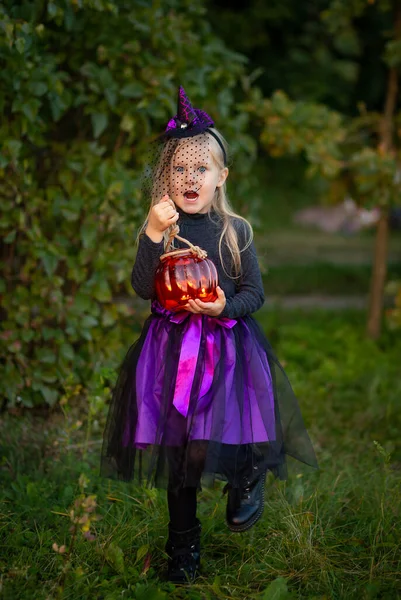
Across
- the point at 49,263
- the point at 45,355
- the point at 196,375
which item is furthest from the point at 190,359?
the point at 45,355

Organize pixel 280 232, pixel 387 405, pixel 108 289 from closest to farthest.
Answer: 1. pixel 108 289
2. pixel 387 405
3. pixel 280 232

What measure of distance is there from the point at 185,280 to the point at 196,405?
40 centimetres

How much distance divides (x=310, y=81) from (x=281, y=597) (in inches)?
166

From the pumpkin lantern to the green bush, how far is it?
131 cm

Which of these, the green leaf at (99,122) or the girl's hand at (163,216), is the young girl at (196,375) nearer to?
the girl's hand at (163,216)

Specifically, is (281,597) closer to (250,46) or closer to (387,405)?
(387,405)

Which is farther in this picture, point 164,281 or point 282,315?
point 282,315

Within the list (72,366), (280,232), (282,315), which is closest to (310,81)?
(282,315)

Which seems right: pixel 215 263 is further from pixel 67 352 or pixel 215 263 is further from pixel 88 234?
pixel 67 352

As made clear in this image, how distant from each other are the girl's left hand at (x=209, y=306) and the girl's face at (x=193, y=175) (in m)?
0.32

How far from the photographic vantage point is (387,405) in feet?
13.9

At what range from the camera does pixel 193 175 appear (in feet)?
8.08

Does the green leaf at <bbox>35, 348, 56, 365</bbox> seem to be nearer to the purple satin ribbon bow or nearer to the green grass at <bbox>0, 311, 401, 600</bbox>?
the green grass at <bbox>0, 311, 401, 600</bbox>

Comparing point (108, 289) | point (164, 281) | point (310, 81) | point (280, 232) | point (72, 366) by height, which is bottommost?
point (280, 232)
